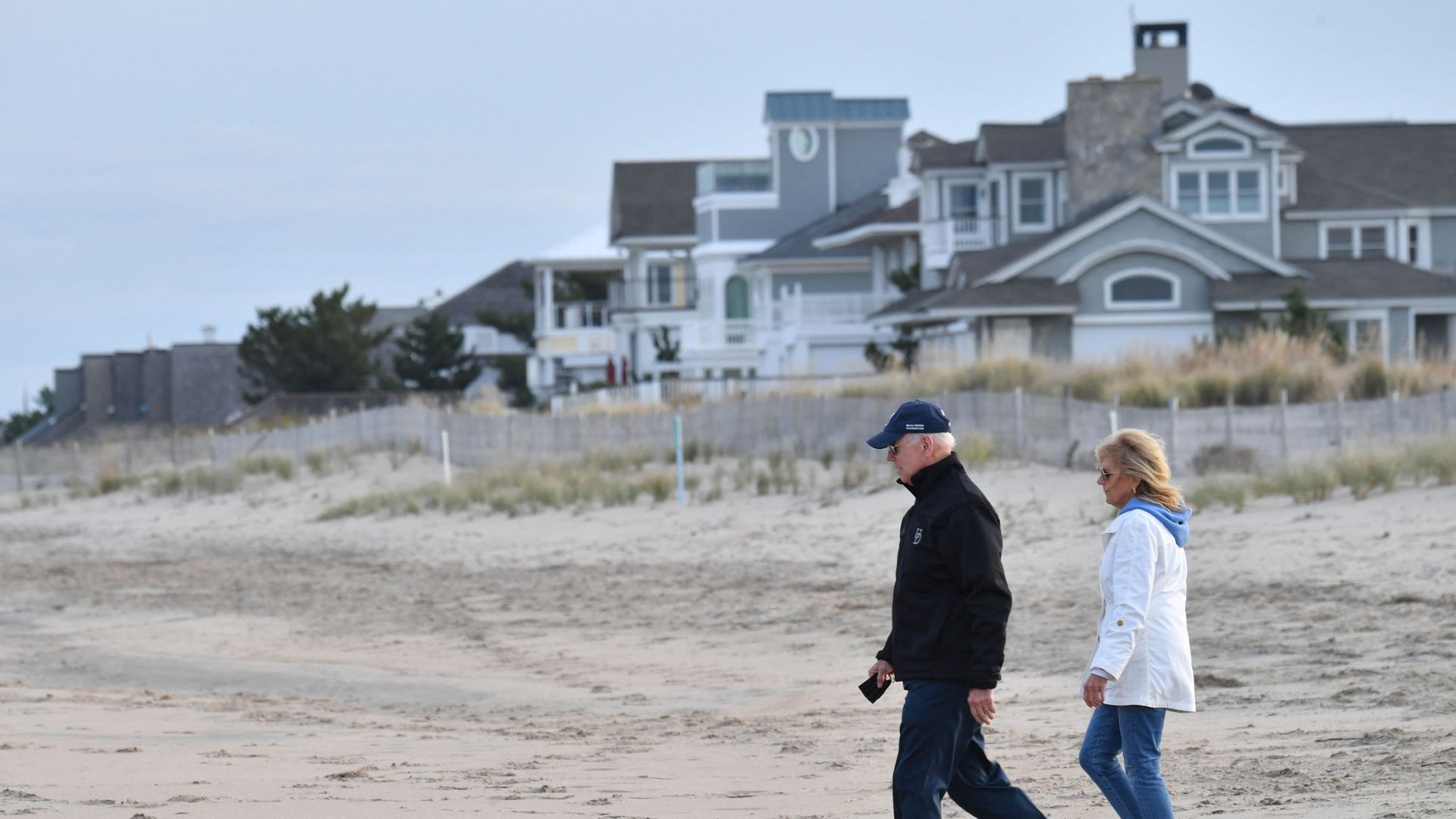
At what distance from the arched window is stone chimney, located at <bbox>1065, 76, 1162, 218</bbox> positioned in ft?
49.7

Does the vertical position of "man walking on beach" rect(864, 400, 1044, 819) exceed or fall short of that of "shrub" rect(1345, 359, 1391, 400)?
it falls short

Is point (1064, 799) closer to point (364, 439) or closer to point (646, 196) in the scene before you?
point (364, 439)

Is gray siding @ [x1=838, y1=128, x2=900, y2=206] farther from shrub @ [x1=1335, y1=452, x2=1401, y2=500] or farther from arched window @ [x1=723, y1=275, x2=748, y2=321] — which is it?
shrub @ [x1=1335, y1=452, x2=1401, y2=500]

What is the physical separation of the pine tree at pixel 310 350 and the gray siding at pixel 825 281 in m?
16.9

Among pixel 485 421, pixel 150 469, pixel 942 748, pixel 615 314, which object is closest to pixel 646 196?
pixel 615 314

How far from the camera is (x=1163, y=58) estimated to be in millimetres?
46281

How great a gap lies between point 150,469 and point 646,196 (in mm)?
22349

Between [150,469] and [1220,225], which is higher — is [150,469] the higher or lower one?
the lower one

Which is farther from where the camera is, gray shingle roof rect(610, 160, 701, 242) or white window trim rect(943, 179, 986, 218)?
gray shingle roof rect(610, 160, 701, 242)

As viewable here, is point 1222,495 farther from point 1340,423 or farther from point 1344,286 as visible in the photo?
point 1344,286

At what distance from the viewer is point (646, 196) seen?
57.6 meters

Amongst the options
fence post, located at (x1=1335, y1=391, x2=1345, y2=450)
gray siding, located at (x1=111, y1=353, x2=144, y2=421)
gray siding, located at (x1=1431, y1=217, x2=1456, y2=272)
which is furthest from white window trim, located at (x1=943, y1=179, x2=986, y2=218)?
gray siding, located at (x1=111, y1=353, x2=144, y2=421)

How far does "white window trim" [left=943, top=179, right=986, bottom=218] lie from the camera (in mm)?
42281

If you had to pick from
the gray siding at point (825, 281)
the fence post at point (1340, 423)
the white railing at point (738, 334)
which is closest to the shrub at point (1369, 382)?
the fence post at point (1340, 423)
